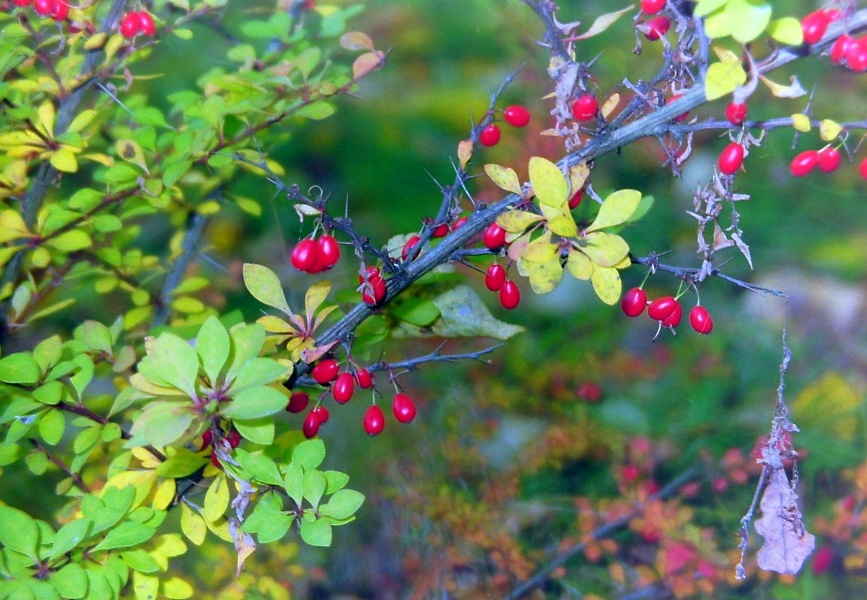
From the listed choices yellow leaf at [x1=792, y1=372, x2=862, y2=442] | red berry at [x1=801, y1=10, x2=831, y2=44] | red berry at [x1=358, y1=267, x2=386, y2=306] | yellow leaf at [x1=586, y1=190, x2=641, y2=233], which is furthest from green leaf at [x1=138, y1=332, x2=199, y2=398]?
yellow leaf at [x1=792, y1=372, x2=862, y2=442]

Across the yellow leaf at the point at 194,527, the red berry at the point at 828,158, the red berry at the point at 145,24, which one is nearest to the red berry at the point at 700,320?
the red berry at the point at 828,158

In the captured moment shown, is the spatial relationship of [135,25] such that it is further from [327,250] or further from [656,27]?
[656,27]

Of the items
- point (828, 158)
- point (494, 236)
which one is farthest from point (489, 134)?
point (828, 158)

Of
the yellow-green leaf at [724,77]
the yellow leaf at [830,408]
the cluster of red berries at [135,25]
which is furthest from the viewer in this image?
the yellow leaf at [830,408]

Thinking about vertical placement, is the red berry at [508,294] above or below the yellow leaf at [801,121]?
below

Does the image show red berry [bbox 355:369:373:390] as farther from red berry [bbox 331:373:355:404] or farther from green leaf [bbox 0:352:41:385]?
green leaf [bbox 0:352:41:385]

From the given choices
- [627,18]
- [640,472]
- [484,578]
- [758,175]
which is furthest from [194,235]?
[758,175]

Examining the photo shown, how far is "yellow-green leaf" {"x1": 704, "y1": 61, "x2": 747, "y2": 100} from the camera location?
288 millimetres

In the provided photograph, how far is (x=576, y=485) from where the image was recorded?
763 millimetres

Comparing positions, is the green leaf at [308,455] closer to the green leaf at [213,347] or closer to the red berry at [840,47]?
the green leaf at [213,347]

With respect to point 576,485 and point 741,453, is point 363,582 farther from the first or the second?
point 741,453

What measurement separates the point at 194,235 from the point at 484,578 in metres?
0.44

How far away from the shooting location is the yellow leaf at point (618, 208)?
0.34 meters

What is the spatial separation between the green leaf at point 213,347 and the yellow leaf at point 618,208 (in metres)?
0.19
